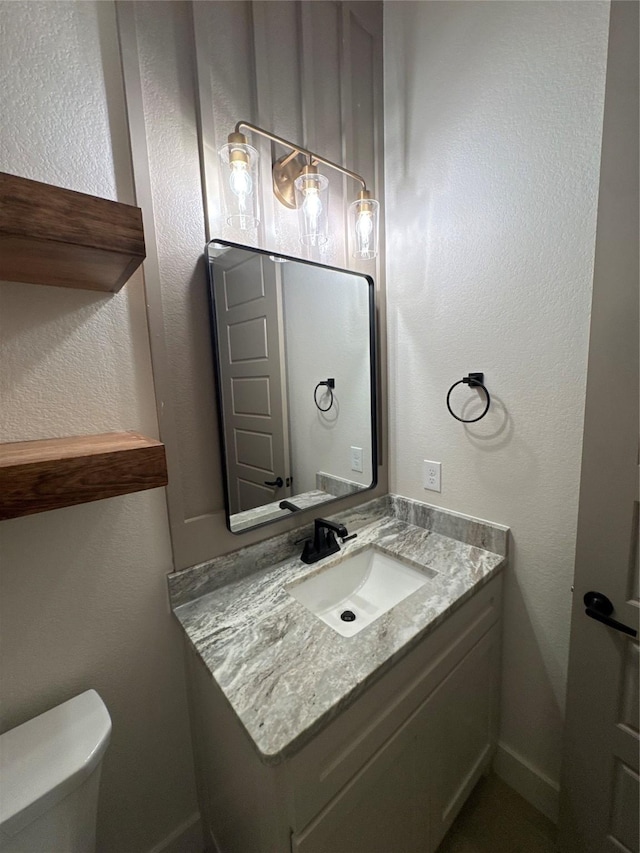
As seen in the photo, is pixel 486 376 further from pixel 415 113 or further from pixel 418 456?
pixel 415 113

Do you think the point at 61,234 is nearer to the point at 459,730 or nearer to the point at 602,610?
the point at 602,610

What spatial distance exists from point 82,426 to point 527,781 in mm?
1896

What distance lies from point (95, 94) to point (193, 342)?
60 cm

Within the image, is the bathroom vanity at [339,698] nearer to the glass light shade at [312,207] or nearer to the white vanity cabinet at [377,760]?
the white vanity cabinet at [377,760]

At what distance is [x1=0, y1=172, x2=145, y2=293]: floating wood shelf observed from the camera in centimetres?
57

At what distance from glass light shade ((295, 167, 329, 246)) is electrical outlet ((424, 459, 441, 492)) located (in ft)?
3.02

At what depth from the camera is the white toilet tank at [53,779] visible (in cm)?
64

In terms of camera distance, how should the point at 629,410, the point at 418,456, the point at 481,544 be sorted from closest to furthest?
the point at 629,410 < the point at 481,544 < the point at 418,456

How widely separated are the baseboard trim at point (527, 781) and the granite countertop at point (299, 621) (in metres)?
0.76

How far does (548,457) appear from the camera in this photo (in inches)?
42.0

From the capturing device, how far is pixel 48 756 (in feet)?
2.36

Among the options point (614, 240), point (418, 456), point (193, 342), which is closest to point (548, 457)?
point (418, 456)

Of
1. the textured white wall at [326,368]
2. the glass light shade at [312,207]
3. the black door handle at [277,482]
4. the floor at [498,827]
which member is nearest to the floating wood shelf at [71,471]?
the black door handle at [277,482]

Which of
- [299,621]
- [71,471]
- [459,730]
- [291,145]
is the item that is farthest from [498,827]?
[291,145]
